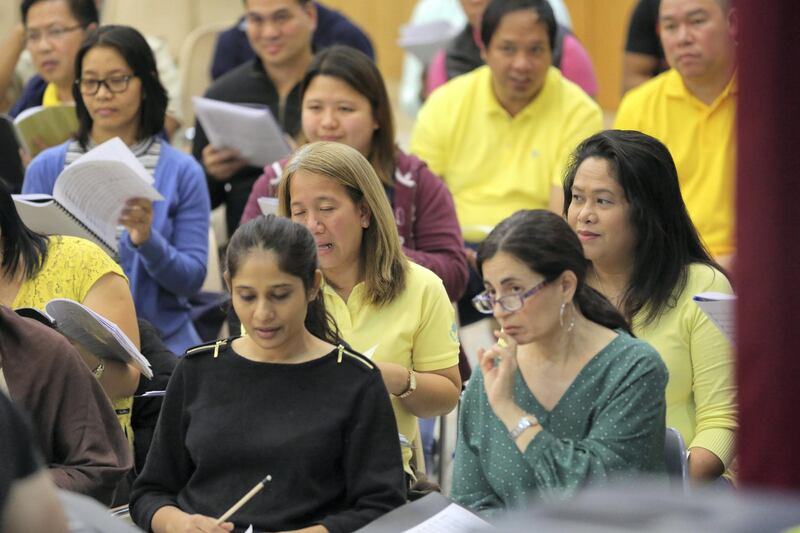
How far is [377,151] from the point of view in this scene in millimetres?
4020

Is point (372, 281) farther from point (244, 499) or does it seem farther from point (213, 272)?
point (213, 272)

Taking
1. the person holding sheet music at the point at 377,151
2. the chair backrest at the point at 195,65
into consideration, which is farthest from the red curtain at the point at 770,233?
the chair backrest at the point at 195,65

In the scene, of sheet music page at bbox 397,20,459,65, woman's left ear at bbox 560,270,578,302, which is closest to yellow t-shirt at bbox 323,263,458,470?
woman's left ear at bbox 560,270,578,302

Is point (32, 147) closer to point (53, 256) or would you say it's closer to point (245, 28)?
point (245, 28)

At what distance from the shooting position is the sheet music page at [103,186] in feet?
11.9

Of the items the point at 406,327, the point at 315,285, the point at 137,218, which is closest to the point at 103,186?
the point at 137,218

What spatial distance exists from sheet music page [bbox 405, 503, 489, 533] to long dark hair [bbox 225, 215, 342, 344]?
537 millimetres

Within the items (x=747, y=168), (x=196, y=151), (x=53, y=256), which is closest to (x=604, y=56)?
(x=196, y=151)

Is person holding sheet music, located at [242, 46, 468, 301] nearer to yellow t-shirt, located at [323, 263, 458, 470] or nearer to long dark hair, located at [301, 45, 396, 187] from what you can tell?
long dark hair, located at [301, 45, 396, 187]

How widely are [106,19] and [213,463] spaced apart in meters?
4.30

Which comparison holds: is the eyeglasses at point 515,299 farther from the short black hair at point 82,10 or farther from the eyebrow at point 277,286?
the short black hair at point 82,10

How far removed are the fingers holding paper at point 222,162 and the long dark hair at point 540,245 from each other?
90.0 inches

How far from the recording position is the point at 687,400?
121 inches

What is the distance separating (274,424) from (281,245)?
346mm
